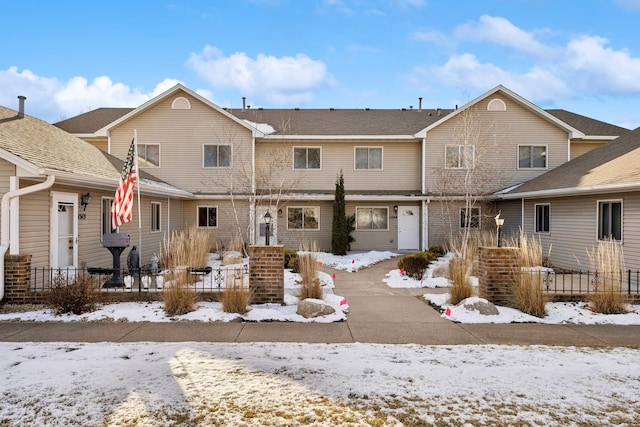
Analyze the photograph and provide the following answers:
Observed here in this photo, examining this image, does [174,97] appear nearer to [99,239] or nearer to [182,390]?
[99,239]

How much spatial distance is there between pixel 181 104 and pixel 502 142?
1442cm

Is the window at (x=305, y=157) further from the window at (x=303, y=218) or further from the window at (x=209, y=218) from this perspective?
the window at (x=209, y=218)

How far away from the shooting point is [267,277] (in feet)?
27.3

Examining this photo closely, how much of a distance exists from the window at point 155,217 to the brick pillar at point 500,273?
11.9 metres

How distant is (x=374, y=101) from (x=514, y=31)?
1036 cm

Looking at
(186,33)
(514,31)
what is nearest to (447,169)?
(514,31)

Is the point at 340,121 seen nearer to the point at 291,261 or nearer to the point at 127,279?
the point at 291,261

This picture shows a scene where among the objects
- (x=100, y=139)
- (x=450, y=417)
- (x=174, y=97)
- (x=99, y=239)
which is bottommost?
(x=450, y=417)

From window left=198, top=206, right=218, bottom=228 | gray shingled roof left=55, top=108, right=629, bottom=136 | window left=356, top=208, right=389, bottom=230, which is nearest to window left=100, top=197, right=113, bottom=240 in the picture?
window left=198, top=206, right=218, bottom=228

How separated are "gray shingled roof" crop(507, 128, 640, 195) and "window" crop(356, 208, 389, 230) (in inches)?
217

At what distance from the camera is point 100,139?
19281 mm

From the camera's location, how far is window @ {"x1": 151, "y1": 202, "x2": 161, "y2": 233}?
15.7m

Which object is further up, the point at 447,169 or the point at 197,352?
the point at 447,169

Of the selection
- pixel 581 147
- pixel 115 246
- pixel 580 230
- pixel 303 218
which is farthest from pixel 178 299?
pixel 581 147
